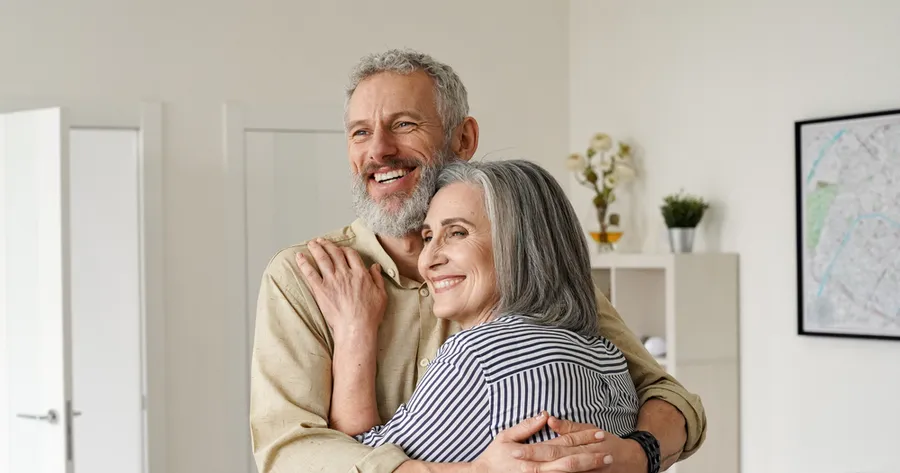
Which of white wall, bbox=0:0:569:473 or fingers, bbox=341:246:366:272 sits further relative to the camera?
white wall, bbox=0:0:569:473

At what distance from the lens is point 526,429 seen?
1.43 meters

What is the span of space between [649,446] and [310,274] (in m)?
0.67

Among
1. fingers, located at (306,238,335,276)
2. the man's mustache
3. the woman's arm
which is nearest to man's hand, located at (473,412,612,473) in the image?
the woman's arm

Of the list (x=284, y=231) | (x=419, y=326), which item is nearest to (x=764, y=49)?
(x=284, y=231)

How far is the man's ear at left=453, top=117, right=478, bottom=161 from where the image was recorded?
2.07 meters

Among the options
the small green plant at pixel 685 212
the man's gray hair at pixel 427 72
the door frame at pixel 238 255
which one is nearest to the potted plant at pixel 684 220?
the small green plant at pixel 685 212

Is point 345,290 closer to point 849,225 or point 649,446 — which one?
point 649,446

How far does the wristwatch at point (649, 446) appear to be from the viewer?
5.40 ft

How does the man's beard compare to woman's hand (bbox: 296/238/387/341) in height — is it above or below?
above

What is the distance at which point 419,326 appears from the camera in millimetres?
1900

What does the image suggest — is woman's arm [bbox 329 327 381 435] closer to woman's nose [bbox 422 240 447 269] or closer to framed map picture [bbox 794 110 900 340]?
woman's nose [bbox 422 240 447 269]

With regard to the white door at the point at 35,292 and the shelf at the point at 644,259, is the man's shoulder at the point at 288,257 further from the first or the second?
the shelf at the point at 644,259

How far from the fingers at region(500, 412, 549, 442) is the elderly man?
0.47 feet

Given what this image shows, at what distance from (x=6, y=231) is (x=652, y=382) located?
9.58 feet
